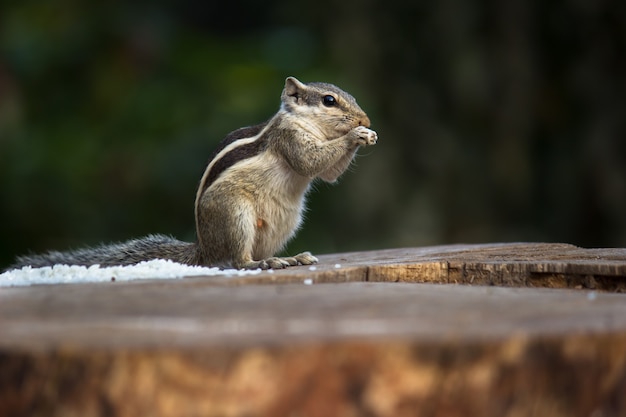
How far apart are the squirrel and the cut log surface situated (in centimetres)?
135

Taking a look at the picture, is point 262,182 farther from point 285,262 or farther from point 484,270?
point 484,270

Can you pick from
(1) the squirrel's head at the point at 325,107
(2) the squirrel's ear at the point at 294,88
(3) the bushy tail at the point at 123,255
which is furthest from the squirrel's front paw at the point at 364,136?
(3) the bushy tail at the point at 123,255

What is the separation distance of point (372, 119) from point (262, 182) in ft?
9.11

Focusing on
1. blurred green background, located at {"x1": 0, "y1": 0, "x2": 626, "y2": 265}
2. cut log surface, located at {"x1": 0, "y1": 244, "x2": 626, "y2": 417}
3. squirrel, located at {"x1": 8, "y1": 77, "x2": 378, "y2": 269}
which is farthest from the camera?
blurred green background, located at {"x1": 0, "y1": 0, "x2": 626, "y2": 265}

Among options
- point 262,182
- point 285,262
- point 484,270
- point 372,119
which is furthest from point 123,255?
point 372,119

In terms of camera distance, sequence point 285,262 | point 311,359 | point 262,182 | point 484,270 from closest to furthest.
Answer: point 311,359
point 484,270
point 285,262
point 262,182

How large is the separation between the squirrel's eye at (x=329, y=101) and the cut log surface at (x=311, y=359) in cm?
175

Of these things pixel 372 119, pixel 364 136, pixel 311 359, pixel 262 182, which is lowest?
pixel 311 359

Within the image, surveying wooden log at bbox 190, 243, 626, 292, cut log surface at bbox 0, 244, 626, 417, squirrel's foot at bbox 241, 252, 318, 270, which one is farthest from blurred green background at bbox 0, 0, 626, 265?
cut log surface at bbox 0, 244, 626, 417

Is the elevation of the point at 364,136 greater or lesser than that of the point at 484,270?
greater

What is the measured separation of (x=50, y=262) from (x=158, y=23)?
375cm

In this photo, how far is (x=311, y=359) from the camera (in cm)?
125

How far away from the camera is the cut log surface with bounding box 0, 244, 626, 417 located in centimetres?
125

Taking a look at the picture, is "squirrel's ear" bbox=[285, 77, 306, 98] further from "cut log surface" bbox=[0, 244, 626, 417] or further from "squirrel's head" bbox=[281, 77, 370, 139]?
"cut log surface" bbox=[0, 244, 626, 417]
